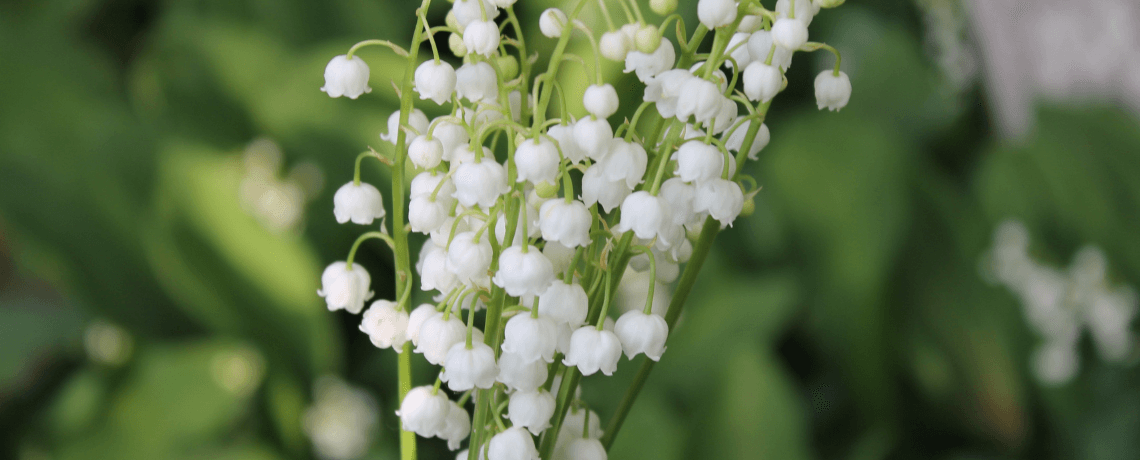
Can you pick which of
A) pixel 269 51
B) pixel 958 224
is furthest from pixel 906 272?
pixel 269 51

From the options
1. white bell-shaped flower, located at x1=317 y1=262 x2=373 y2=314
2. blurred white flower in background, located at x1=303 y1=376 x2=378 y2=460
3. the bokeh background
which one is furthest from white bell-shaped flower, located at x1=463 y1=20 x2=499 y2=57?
blurred white flower in background, located at x1=303 y1=376 x2=378 y2=460

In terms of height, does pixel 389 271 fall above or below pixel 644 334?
below

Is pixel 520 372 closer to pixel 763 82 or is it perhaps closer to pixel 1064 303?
pixel 763 82

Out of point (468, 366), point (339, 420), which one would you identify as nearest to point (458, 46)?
point (468, 366)

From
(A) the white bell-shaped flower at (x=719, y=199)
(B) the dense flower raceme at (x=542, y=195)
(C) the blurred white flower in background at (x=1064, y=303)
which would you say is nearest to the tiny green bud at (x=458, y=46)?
(B) the dense flower raceme at (x=542, y=195)

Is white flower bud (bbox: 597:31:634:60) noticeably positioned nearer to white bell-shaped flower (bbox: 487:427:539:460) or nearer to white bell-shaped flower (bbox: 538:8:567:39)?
white bell-shaped flower (bbox: 538:8:567:39)
